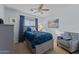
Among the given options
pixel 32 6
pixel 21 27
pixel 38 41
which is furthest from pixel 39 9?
pixel 38 41

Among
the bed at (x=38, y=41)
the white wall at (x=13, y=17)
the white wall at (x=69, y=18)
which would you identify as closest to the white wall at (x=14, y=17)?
the white wall at (x=13, y=17)

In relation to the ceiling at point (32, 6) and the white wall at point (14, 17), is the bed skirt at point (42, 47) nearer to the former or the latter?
the white wall at point (14, 17)

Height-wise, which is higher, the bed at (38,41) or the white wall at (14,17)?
the white wall at (14,17)

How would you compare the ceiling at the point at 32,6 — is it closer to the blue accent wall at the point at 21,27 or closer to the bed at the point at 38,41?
the blue accent wall at the point at 21,27

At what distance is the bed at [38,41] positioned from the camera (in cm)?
186

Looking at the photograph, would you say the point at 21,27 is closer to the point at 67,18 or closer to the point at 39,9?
the point at 39,9

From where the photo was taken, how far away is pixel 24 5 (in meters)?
1.87

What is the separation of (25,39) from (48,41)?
1.22 ft

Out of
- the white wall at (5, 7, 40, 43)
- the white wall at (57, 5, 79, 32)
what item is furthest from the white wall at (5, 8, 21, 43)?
the white wall at (57, 5, 79, 32)

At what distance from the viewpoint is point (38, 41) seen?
6.10 feet

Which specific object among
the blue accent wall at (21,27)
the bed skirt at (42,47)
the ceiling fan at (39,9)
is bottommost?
the bed skirt at (42,47)
